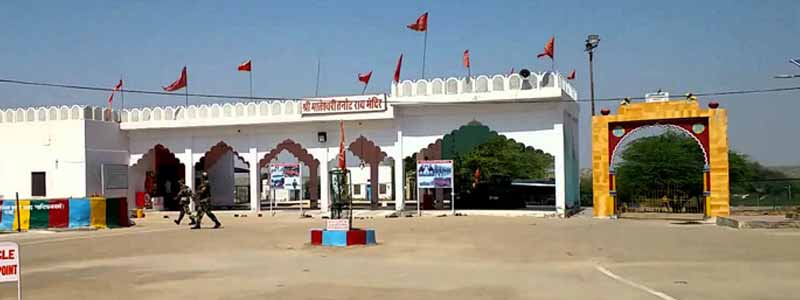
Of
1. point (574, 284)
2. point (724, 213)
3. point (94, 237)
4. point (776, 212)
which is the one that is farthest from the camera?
point (776, 212)

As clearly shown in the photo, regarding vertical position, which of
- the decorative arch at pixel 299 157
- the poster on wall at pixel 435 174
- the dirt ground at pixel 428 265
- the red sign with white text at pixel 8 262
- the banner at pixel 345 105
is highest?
the banner at pixel 345 105

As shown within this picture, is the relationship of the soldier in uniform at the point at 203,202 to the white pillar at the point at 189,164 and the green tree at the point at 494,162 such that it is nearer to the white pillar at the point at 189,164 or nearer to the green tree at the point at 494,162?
the white pillar at the point at 189,164

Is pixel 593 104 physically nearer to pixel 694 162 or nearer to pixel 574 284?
pixel 694 162

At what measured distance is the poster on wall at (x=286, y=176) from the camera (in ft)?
105

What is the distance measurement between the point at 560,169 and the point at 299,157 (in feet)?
53.0

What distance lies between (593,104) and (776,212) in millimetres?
9013

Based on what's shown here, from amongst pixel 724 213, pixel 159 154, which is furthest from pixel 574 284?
pixel 159 154

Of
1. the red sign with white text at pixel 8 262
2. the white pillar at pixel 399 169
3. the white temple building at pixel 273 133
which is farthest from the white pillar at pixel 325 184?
the red sign with white text at pixel 8 262

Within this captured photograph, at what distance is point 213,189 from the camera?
42500 millimetres

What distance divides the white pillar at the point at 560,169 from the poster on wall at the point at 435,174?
3.87 m

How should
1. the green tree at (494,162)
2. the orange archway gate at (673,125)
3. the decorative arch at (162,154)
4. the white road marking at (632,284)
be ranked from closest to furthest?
the white road marking at (632,284) → the orange archway gate at (673,125) → the decorative arch at (162,154) → the green tree at (494,162)

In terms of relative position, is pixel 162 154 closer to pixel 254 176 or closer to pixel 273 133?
pixel 254 176

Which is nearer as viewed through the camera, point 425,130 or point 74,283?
point 74,283

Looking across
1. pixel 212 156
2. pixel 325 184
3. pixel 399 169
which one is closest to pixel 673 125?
pixel 399 169
